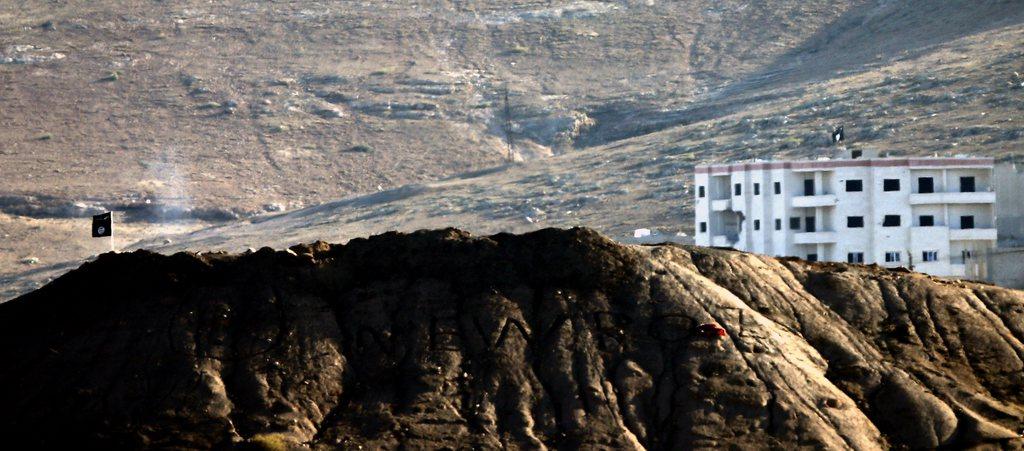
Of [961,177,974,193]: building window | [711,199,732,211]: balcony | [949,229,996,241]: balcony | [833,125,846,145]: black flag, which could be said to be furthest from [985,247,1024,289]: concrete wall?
[833,125,846,145]: black flag

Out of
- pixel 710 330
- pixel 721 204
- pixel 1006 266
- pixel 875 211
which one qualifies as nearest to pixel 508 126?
pixel 721 204

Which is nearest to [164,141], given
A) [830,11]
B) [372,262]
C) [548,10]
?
[548,10]

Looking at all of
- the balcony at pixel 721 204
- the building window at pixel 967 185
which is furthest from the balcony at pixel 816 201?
the balcony at pixel 721 204

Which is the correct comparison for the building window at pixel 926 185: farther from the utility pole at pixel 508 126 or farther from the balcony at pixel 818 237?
the utility pole at pixel 508 126

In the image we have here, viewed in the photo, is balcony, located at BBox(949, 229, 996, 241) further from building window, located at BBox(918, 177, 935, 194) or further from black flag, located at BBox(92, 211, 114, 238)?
black flag, located at BBox(92, 211, 114, 238)

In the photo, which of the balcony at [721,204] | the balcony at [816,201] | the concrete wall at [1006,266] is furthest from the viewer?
the balcony at [721,204]

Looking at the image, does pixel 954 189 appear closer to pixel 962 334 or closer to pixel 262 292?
pixel 962 334
